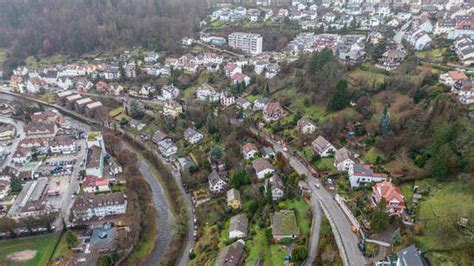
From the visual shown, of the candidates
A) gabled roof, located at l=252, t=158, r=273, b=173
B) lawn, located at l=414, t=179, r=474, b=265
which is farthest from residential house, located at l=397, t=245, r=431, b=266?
gabled roof, located at l=252, t=158, r=273, b=173

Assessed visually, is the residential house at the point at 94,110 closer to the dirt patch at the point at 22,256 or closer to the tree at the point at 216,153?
the tree at the point at 216,153

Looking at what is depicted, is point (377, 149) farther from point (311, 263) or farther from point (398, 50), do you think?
point (398, 50)

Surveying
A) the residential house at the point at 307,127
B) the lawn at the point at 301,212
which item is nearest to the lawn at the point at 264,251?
the lawn at the point at 301,212

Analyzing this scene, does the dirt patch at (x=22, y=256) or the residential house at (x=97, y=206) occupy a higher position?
the residential house at (x=97, y=206)

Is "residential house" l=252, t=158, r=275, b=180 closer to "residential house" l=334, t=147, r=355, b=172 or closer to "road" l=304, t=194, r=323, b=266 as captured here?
"road" l=304, t=194, r=323, b=266

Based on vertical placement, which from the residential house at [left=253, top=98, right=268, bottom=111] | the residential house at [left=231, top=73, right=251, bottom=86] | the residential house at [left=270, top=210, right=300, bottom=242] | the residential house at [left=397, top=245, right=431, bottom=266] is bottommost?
the residential house at [left=270, top=210, right=300, bottom=242]

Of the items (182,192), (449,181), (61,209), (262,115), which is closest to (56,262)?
(61,209)
